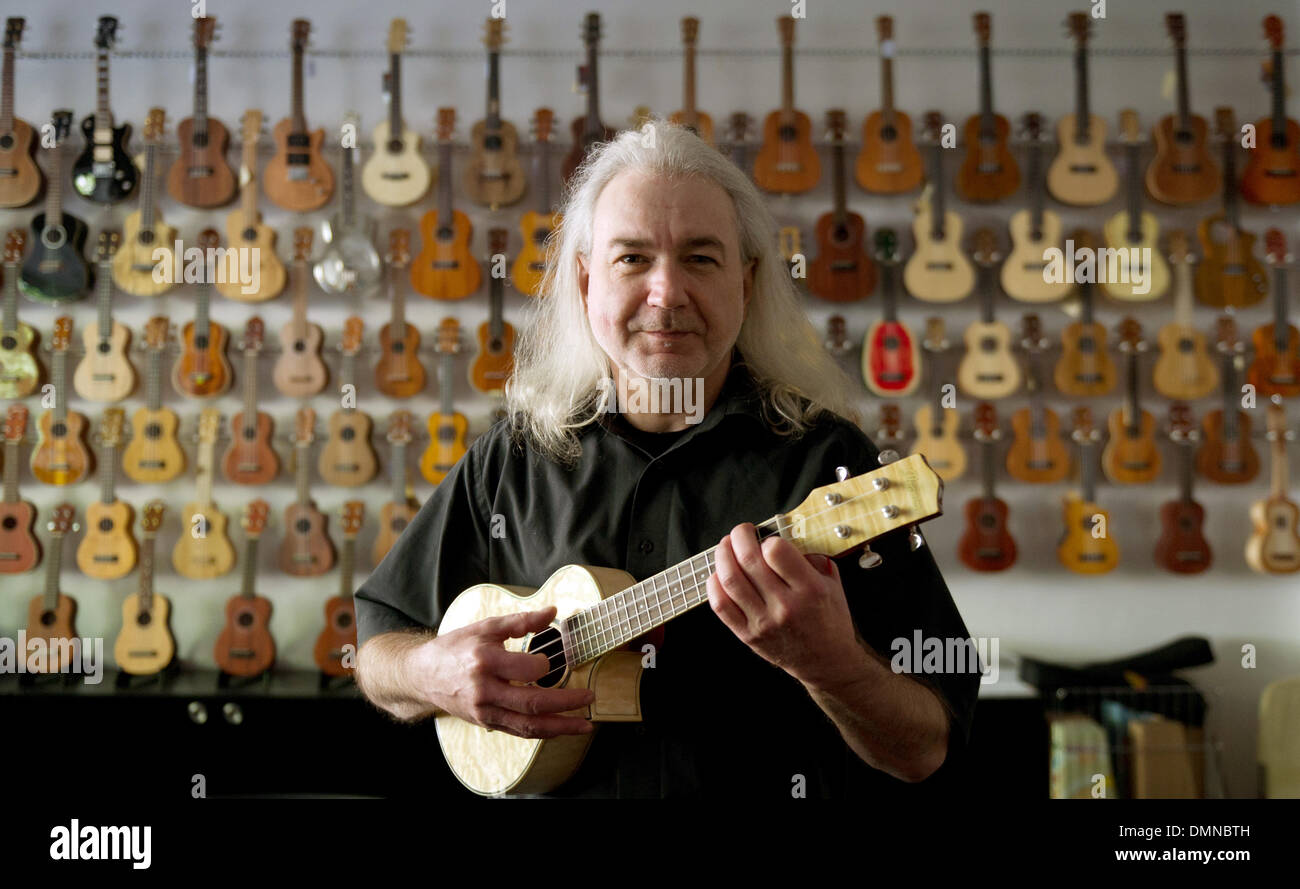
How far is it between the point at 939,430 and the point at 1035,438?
0.40m

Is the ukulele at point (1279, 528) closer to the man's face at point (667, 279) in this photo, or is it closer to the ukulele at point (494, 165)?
the ukulele at point (494, 165)

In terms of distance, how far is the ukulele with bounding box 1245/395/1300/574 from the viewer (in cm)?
409

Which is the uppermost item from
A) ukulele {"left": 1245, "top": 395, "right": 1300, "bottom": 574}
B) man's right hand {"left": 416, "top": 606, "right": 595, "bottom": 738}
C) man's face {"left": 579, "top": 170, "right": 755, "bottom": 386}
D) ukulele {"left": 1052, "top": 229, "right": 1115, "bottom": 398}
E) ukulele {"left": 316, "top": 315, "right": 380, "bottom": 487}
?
ukulele {"left": 1052, "top": 229, "right": 1115, "bottom": 398}

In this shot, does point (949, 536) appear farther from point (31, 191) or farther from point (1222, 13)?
point (31, 191)

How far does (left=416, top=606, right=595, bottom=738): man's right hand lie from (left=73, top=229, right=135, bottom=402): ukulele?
3461 millimetres

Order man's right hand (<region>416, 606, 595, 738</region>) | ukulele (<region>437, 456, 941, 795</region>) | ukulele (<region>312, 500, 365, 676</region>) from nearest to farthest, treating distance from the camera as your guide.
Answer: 1. ukulele (<region>437, 456, 941, 795</region>)
2. man's right hand (<region>416, 606, 595, 738</region>)
3. ukulele (<region>312, 500, 365, 676</region>)

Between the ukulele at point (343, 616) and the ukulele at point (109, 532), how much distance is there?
0.87 metres

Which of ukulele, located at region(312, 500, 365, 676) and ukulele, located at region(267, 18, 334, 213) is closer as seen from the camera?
ukulele, located at region(312, 500, 365, 676)

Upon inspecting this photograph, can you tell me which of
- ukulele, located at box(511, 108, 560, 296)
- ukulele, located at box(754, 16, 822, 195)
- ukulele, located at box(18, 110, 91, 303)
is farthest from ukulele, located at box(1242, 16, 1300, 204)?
ukulele, located at box(18, 110, 91, 303)

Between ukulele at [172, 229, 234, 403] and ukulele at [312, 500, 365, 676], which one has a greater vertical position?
ukulele at [172, 229, 234, 403]

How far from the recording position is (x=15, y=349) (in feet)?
13.6

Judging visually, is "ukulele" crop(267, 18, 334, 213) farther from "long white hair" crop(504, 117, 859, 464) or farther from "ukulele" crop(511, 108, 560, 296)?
"long white hair" crop(504, 117, 859, 464)
